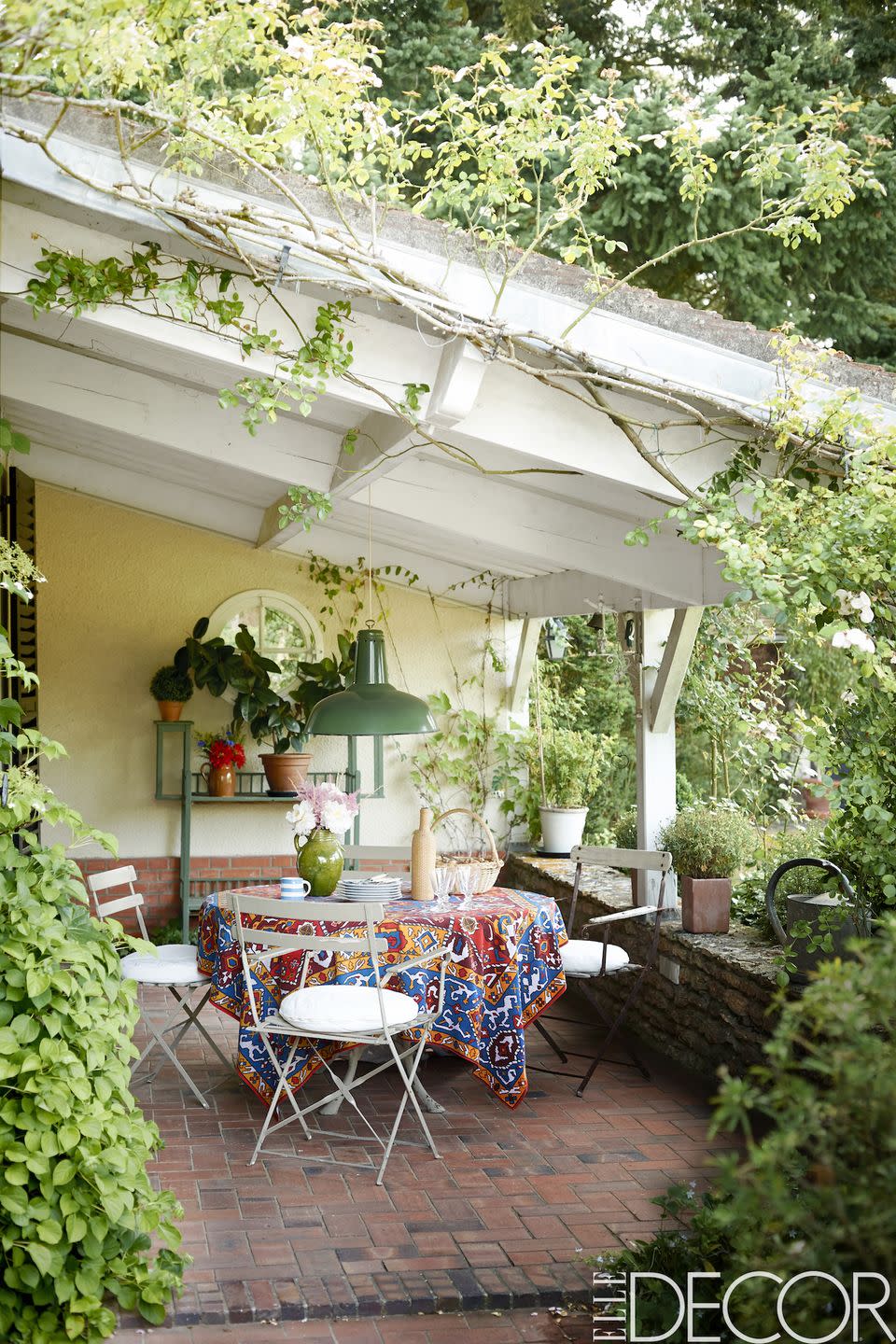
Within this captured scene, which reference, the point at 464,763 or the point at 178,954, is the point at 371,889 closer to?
the point at 178,954

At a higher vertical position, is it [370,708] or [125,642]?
[125,642]

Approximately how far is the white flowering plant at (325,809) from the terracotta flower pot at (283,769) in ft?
9.66

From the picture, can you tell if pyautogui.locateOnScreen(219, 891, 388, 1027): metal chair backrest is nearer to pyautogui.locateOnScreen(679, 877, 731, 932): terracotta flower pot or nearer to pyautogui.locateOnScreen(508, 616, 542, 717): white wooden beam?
pyautogui.locateOnScreen(679, 877, 731, 932): terracotta flower pot

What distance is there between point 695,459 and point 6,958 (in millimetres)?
2884

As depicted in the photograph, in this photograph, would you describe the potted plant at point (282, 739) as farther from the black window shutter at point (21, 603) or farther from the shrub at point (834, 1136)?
the shrub at point (834, 1136)

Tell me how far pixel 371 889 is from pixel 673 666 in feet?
6.52

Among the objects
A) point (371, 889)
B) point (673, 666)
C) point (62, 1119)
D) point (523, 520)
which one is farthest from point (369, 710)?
point (62, 1119)

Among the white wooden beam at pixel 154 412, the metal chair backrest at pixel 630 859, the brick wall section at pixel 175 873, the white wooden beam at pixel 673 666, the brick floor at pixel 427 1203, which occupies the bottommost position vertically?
the brick floor at pixel 427 1203

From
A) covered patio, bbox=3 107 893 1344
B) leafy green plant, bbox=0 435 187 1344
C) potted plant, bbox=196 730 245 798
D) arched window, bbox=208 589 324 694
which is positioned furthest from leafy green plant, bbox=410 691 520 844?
leafy green plant, bbox=0 435 187 1344

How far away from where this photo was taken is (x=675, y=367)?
4.06 meters

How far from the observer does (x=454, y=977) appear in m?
4.85

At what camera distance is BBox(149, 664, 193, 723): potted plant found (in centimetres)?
805

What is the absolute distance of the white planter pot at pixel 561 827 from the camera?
8125 mm

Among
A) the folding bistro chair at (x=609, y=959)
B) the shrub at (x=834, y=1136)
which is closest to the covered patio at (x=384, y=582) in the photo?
the folding bistro chair at (x=609, y=959)
